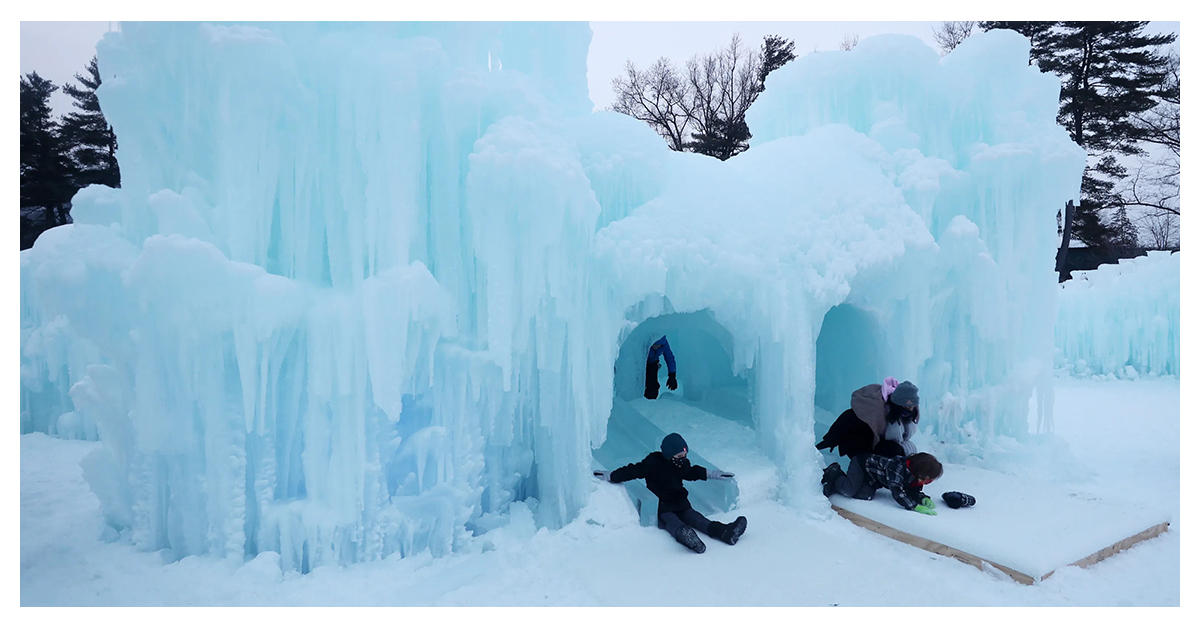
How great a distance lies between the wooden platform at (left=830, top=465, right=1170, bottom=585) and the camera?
16.3 feet

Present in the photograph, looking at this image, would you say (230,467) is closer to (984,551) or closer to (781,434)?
(781,434)

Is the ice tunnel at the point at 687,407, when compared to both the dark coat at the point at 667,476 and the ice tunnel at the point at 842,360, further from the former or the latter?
the ice tunnel at the point at 842,360

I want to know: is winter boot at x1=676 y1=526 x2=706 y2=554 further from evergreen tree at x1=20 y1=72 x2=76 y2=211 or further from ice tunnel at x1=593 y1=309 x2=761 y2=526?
evergreen tree at x1=20 y1=72 x2=76 y2=211

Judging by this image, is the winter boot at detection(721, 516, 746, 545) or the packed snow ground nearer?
the packed snow ground

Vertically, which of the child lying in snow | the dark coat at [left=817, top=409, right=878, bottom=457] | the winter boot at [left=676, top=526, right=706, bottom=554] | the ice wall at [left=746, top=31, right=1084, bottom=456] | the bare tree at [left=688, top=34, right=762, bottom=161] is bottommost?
the winter boot at [left=676, top=526, right=706, bottom=554]

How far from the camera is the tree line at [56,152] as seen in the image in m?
5.79

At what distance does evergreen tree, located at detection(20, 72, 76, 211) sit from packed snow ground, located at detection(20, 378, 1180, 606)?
300 centimetres

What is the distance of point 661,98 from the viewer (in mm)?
24406

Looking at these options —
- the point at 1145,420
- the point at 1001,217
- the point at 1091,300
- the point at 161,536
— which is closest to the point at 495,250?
the point at 161,536

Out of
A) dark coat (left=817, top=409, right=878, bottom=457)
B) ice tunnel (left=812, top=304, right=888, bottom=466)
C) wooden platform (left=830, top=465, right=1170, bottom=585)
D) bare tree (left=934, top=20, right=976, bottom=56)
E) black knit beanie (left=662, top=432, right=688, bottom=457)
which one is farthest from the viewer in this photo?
bare tree (left=934, top=20, right=976, bottom=56)

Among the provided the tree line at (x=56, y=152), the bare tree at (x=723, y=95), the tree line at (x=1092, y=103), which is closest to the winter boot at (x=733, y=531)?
the tree line at (x=56, y=152)

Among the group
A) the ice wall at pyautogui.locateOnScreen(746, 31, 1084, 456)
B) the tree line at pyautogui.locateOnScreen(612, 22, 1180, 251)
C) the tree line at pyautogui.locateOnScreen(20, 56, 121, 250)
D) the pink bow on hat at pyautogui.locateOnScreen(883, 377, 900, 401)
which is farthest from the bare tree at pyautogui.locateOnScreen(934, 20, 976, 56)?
the tree line at pyautogui.locateOnScreen(20, 56, 121, 250)

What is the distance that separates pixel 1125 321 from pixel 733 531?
14.2 meters

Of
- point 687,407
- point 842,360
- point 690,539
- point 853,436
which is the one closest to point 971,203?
point 842,360
